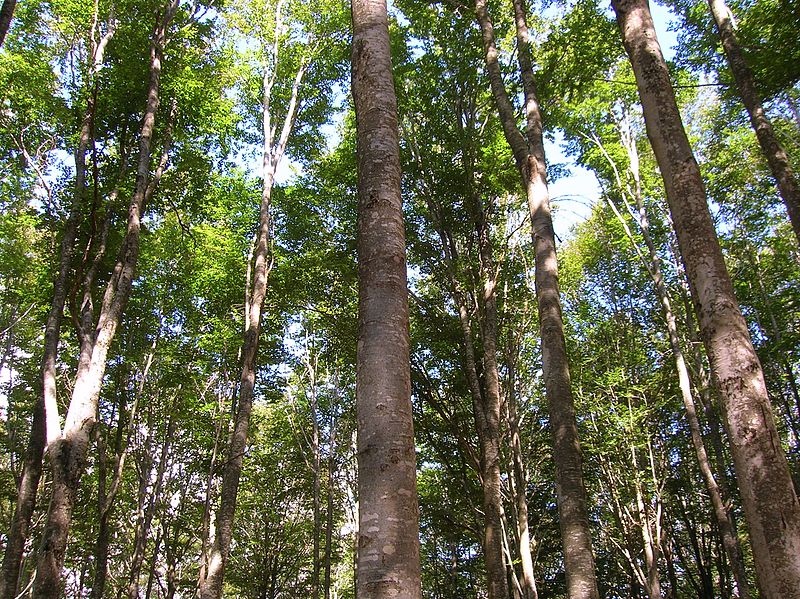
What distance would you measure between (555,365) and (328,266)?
30.8ft

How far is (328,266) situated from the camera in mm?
14266

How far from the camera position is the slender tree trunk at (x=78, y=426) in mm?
6934

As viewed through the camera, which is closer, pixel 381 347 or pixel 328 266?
pixel 381 347

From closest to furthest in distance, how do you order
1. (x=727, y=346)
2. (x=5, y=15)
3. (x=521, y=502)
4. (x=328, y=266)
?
(x=727, y=346) → (x=5, y=15) → (x=521, y=502) → (x=328, y=266)

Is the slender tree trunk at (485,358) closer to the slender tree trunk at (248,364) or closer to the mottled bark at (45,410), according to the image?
the slender tree trunk at (248,364)

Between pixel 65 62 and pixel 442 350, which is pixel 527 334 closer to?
pixel 442 350

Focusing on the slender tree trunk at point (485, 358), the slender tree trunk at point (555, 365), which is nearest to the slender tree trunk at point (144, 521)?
the slender tree trunk at point (485, 358)

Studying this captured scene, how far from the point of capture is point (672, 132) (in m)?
4.05

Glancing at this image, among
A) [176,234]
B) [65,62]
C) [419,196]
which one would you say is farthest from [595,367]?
[65,62]

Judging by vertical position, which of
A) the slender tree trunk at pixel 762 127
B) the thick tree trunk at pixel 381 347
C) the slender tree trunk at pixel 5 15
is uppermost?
the slender tree trunk at pixel 762 127

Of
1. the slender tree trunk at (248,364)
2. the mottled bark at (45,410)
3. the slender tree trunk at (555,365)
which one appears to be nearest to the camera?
the slender tree trunk at (555,365)

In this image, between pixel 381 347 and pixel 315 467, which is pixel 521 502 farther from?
pixel 381 347

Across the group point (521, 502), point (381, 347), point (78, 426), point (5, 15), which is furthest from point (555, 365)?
point (521, 502)

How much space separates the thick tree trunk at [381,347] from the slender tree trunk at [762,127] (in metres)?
6.96
